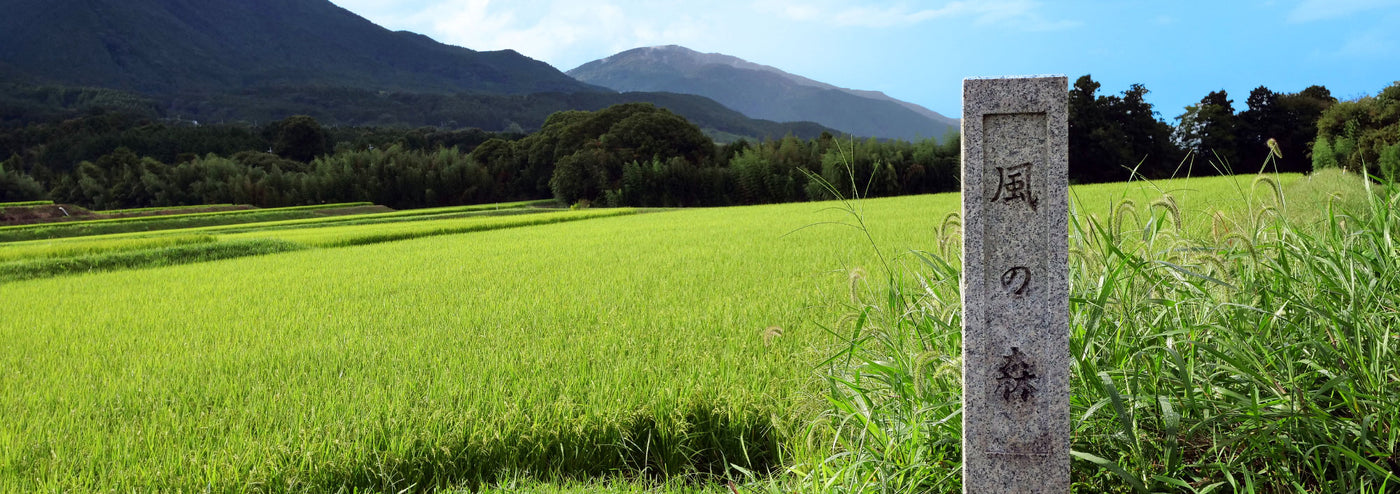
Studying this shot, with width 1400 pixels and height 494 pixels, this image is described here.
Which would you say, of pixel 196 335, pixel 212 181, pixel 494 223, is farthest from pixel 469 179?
pixel 196 335

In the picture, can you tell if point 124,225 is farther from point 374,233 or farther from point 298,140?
point 298,140

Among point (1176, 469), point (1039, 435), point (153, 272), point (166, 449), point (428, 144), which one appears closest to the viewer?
point (1039, 435)

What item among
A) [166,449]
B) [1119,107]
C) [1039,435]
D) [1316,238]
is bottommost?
[166,449]

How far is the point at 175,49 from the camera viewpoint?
169125mm

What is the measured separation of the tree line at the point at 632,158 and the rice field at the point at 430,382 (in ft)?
55.4

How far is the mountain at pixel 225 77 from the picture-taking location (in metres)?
126

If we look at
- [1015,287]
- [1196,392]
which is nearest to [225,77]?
[1015,287]

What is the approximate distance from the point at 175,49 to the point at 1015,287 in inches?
8435

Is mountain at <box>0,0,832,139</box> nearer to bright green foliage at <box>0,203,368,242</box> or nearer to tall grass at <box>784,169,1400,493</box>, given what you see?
bright green foliage at <box>0,203,368,242</box>

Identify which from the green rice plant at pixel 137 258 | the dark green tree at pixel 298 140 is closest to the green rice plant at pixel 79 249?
the green rice plant at pixel 137 258

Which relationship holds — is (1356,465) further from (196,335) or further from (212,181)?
(212,181)

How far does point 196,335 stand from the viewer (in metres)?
5.16

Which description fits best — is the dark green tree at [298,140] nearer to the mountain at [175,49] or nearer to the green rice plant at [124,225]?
the green rice plant at [124,225]

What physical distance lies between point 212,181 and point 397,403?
5180 cm
